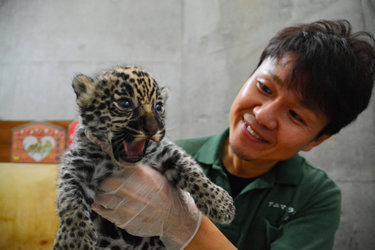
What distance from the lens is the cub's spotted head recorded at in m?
1.10

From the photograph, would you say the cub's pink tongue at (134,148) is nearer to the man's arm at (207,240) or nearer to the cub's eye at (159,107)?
the cub's eye at (159,107)

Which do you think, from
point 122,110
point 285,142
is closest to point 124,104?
point 122,110

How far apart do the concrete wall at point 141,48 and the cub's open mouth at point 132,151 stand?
2.74 meters

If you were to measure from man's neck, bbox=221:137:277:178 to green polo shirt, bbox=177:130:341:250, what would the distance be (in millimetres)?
73

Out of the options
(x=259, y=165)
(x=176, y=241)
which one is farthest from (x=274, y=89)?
(x=176, y=241)

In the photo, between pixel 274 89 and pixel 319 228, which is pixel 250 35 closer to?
pixel 274 89

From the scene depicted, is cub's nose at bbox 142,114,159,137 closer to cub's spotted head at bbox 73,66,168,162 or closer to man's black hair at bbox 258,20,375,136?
cub's spotted head at bbox 73,66,168,162

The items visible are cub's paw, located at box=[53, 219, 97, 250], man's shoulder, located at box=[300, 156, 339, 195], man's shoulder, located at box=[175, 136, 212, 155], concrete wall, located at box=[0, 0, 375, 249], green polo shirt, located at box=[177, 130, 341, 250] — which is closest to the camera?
cub's paw, located at box=[53, 219, 97, 250]

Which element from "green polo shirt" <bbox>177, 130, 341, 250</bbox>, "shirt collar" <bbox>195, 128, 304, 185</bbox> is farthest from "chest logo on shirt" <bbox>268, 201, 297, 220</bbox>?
"shirt collar" <bbox>195, 128, 304, 185</bbox>

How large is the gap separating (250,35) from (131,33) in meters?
1.90

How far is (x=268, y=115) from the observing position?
5.17 feet

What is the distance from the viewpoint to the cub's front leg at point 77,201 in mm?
1013

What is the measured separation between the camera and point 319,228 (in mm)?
1737

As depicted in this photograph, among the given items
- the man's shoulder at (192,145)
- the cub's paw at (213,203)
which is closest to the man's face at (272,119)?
the cub's paw at (213,203)
